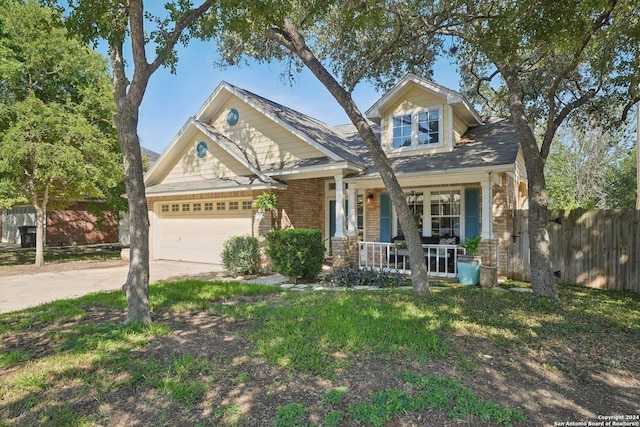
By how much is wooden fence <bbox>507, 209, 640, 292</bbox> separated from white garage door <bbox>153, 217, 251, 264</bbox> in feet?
27.5

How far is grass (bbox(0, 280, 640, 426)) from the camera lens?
3139 millimetres

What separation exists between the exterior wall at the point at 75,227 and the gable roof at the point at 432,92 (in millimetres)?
21178

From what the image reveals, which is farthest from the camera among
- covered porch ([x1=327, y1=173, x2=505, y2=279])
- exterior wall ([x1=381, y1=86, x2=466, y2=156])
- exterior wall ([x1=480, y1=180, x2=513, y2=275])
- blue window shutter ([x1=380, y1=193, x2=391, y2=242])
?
blue window shutter ([x1=380, y1=193, x2=391, y2=242])

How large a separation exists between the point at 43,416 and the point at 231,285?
5370 mm

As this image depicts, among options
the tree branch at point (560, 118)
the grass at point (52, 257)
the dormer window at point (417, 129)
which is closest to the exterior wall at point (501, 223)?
the dormer window at point (417, 129)

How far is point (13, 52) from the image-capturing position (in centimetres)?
1198

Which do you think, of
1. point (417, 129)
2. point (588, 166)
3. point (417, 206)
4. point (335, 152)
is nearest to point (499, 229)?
Result: point (417, 206)

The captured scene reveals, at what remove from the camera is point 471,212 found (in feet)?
34.3

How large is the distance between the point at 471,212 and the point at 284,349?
8061mm

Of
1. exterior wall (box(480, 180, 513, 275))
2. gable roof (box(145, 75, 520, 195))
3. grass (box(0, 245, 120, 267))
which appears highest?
gable roof (box(145, 75, 520, 195))

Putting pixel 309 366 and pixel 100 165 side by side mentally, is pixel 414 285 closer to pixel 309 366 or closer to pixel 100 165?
pixel 309 366

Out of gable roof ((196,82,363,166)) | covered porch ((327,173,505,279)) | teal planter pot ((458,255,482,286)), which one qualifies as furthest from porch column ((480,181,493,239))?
gable roof ((196,82,363,166))

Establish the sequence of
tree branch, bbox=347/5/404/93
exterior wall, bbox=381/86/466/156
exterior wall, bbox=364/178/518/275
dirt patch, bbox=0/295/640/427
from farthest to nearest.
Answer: exterior wall, bbox=381/86/466/156, exterior wall, bbox=364/178/518/275, tree branch, bbox=347/5/404/93, dirt patch, bbox=0/295/640/427

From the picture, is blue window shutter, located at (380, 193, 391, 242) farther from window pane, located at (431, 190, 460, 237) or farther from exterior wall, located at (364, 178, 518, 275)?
exterior wall, located at (364, 178, 518, 275)
